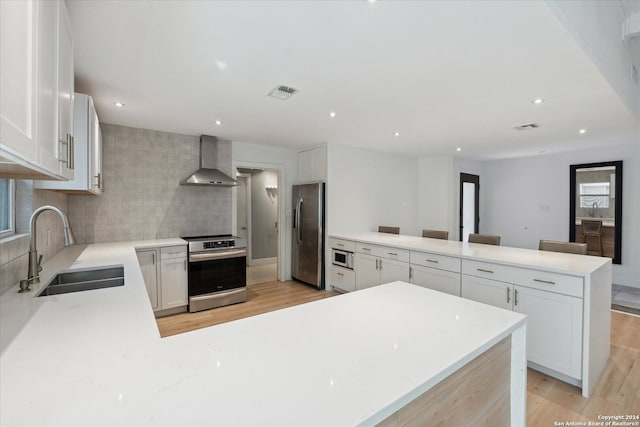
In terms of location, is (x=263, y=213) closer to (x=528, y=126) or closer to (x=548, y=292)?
(x=528, y=126)

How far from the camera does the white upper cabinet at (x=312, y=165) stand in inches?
186

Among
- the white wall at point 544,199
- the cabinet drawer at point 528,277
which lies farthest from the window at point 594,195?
the cabinet drawer at point 528,277

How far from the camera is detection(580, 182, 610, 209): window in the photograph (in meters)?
5.11

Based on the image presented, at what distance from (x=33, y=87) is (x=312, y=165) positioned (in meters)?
4.18

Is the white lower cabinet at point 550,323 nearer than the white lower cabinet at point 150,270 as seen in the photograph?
Yes

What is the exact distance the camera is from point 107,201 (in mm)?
3656

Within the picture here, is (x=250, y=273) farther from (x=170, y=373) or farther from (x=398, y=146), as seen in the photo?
(x=170, y=373)

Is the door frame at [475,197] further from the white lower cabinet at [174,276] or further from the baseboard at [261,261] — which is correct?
the white lower cabinet at [174,276]

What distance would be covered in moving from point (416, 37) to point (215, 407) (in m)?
2.00

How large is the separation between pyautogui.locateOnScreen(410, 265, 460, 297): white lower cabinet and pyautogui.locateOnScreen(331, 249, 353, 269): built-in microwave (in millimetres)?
1123

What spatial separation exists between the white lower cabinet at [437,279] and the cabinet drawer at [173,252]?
275 cm

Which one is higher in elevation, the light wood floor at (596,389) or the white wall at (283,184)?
the white wall at (283,184)

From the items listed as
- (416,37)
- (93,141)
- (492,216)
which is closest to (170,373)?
(416,37)

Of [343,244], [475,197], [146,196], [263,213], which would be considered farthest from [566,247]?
[263,213]
